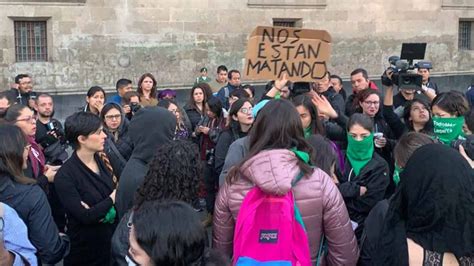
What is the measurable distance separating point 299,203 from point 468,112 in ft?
7.18

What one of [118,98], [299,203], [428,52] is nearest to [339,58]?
[428,52]

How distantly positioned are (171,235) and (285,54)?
3.57m

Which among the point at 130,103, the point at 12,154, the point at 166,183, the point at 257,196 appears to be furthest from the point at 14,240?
the point at 130,103

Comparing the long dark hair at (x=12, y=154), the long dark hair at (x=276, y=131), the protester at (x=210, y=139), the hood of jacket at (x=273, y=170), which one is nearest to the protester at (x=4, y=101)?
the protester at (x=210, y=139)

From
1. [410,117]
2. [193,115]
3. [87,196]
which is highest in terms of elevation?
[410,117]

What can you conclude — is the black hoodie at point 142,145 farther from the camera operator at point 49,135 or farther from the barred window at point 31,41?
the barred window at point 31,41

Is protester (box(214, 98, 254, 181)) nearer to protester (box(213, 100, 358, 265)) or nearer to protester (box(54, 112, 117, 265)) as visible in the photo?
protester (box(54, 112, 117, 265))

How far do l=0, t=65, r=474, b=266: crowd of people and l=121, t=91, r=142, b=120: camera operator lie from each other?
7.24 ft

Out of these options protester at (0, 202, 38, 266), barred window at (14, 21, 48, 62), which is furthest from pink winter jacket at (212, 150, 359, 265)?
barred window at (14, 21, 48, 62)

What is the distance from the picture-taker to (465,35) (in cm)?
2025

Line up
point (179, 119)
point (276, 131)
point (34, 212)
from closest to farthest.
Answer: point (276, 131)
point (34, 212)
point (179, 119)

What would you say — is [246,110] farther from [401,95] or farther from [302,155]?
[302,155]

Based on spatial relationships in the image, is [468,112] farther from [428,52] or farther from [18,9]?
[428,52]

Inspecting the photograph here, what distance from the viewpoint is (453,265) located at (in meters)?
2.59
